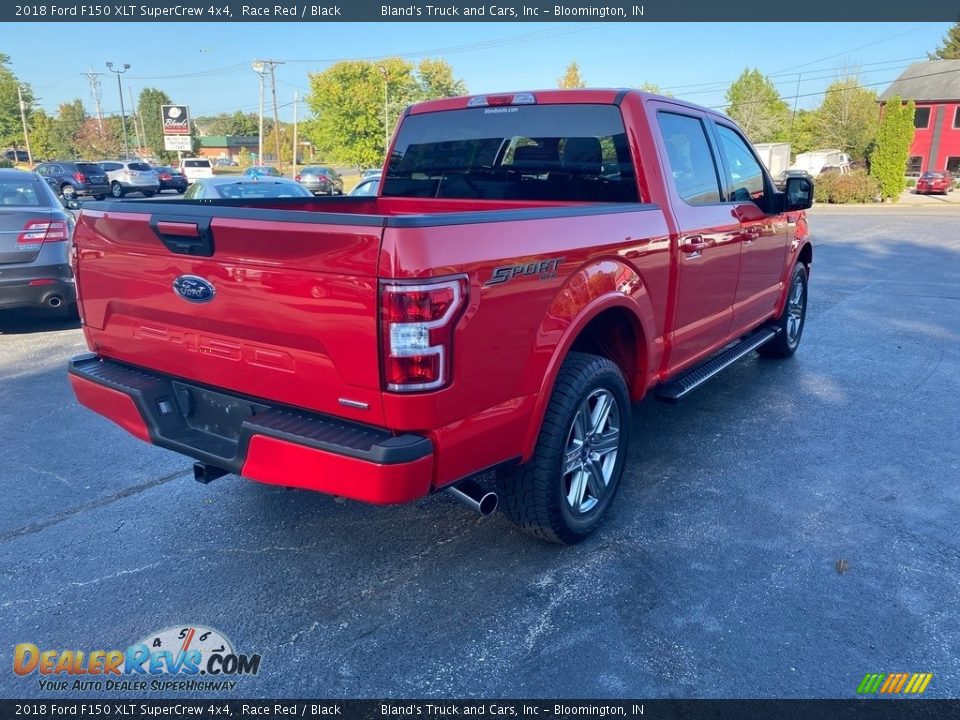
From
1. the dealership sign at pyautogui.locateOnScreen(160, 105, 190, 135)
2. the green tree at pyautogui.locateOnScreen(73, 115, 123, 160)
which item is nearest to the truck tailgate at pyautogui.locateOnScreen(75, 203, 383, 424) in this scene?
the dealership sign at pyautogui.locateOnScreen(160, 105, 190, 135)

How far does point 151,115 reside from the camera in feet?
316

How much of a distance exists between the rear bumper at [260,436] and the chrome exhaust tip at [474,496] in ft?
1.00

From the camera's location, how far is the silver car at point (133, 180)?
1398 inches

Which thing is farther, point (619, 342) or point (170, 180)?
point (170, 180)

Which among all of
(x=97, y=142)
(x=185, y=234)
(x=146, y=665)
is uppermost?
(x=97, y=142)

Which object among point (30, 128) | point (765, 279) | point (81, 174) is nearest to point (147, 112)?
point (30, 128)

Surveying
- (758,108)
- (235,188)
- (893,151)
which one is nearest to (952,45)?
(758,108)

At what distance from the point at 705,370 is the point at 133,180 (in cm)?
3686

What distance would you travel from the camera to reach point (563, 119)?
409cm

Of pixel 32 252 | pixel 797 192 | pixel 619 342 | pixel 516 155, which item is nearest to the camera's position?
pixel 619 342

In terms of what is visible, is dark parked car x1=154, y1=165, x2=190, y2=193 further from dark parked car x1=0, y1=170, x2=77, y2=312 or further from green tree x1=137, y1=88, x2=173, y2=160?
green tree x1=137, y1=88, x2=173, y2=160

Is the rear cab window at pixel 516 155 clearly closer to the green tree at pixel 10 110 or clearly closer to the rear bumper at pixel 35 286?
the rear bumper at pixel 35 286

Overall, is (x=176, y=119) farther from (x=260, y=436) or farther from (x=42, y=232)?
(x=260, y=436)

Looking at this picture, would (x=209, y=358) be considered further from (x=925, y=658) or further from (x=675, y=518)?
(x=925, y=658)
